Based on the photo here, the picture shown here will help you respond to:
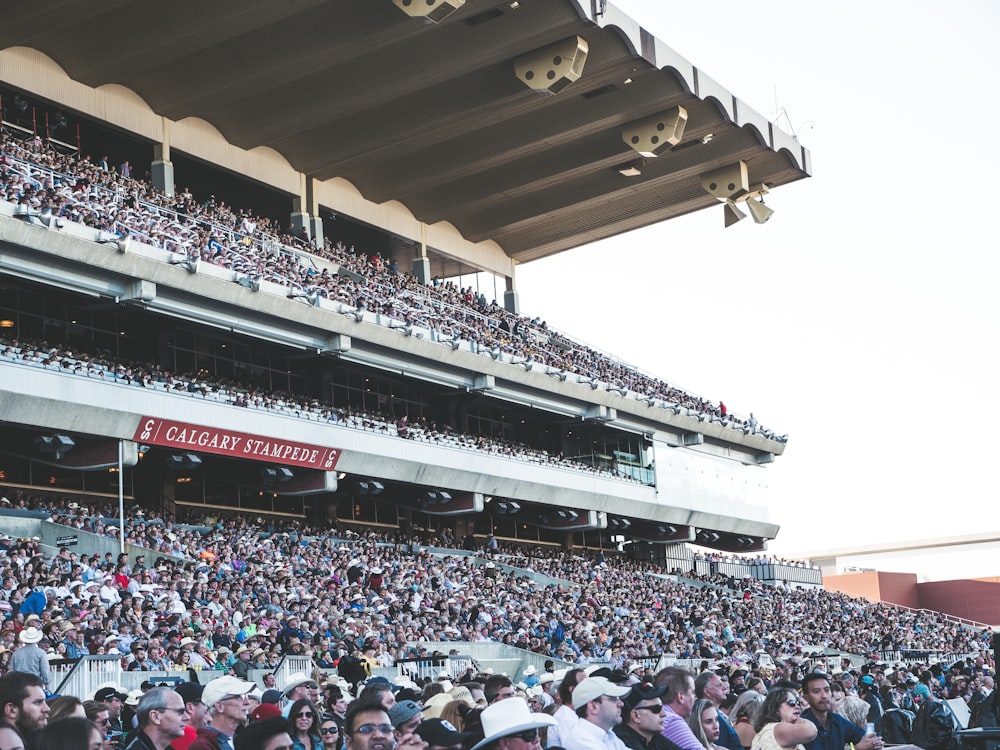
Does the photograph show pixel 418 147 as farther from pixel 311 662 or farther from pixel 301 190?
pixel 311 662

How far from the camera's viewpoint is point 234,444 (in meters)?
34.1

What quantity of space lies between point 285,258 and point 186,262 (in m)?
7.31

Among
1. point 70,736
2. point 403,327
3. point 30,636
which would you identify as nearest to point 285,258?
point 403,327

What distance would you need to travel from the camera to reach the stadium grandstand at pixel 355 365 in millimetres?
27234

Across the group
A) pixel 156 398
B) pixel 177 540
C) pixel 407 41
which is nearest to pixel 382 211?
pixel 407 41

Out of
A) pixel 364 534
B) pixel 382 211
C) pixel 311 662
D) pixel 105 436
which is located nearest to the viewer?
pixel 311 662

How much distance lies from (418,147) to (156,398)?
15.6 m

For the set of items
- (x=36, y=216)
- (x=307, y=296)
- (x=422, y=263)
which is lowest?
(x=307, y=296)

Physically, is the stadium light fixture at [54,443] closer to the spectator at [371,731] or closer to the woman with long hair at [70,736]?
the spectator at [371,731]

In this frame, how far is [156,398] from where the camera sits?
32.2 metres

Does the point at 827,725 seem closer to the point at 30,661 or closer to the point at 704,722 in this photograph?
the point at 704,722

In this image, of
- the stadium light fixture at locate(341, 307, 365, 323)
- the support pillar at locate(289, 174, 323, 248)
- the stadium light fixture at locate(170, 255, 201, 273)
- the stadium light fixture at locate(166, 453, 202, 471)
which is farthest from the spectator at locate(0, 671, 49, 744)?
the support pillar at locate(289, 174, 323, 248)

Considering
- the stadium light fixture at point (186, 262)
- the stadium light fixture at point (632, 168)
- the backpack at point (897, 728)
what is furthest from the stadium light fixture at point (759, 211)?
the backpack at point (897, 728)

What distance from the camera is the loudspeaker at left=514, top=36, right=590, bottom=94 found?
37.9 metres
